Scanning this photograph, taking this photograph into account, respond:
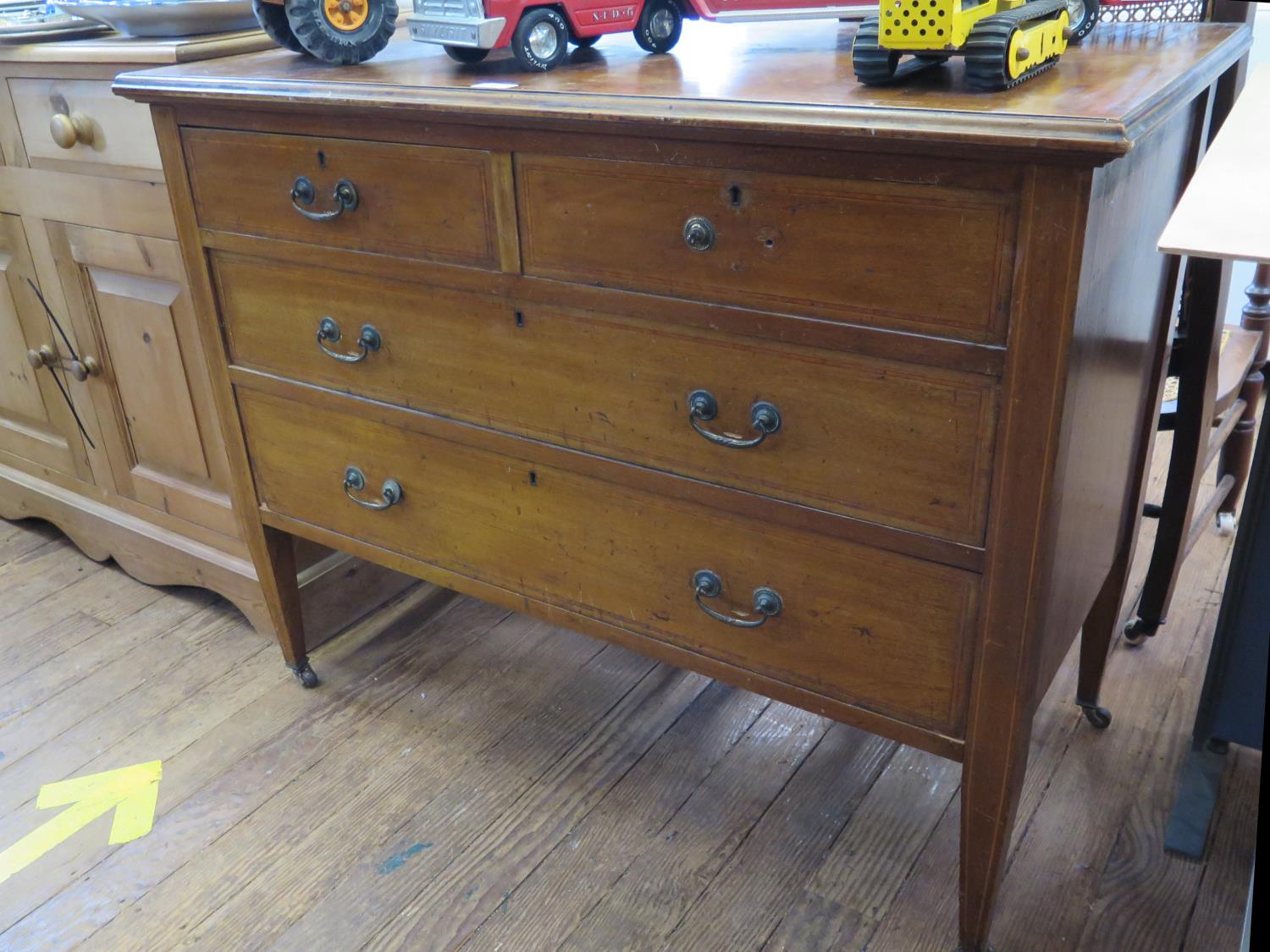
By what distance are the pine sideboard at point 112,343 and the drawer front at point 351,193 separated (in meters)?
0.22

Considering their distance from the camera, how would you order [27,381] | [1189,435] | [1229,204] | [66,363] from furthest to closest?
[27,381] → [66,363] → [1189,435] → [1229,204]

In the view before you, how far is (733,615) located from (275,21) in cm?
86

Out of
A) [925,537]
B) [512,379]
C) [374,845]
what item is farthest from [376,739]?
[925,537]

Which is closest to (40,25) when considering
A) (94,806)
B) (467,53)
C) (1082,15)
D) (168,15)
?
(168,15)

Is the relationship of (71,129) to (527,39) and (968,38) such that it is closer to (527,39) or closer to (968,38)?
(527,39)

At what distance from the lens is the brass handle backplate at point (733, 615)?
108cm

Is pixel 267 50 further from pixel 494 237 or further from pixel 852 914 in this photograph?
pixel 852 914

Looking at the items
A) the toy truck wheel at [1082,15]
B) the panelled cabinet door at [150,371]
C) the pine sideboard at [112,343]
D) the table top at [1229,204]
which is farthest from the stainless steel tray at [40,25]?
the table top at [1229,204]

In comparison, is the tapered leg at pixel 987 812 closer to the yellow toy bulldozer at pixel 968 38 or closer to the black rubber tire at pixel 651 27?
the yellow toy bulldozer at pixel 968 38

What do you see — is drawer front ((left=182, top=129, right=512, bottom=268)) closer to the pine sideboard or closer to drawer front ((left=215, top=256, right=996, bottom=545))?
drawer front ((left=215, top=256, right=996, bottom=545))

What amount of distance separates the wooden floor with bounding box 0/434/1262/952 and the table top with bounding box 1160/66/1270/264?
822mm

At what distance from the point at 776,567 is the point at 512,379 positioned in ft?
1.14

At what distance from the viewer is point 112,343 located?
1720 millimetres

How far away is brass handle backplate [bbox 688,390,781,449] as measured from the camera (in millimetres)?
989
